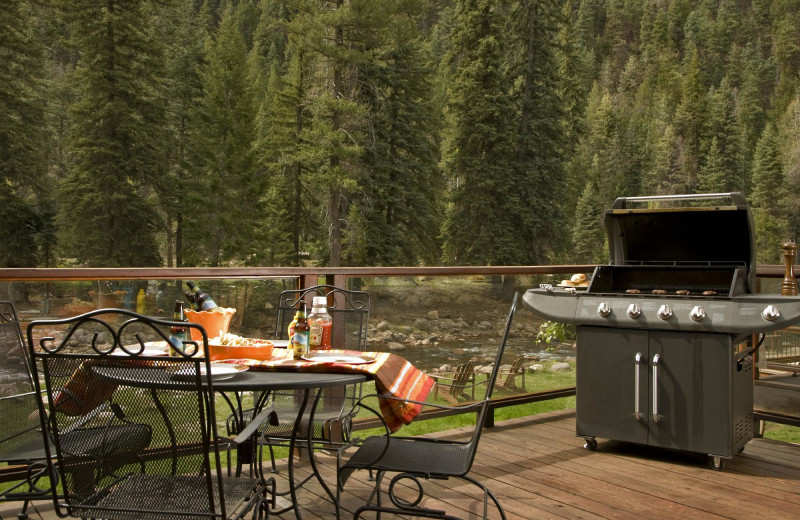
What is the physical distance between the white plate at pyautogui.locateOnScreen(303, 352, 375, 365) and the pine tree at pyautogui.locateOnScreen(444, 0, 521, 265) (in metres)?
25.0

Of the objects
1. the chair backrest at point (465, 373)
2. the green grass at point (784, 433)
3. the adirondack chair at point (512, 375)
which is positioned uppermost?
the chair backrest at point (465, 373)

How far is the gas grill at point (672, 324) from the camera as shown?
11.8 feet

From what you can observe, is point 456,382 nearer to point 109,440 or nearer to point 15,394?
point 15,394

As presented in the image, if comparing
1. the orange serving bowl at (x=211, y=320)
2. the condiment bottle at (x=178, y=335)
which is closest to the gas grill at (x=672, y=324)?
the orange serving bowl at (x=211, y=320)

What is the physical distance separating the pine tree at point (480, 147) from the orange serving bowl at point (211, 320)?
25.1 meters

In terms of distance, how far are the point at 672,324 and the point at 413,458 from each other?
1.84 metres

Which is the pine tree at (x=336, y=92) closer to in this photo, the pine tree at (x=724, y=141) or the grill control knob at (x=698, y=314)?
the grill control knob at (x=698, y=314)

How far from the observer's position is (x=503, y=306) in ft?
15.8

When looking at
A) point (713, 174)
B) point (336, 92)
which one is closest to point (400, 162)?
point (336, 92)

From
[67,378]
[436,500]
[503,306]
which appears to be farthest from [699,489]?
[67,378]

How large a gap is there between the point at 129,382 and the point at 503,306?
330cm

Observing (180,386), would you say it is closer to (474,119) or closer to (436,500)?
(436,500)

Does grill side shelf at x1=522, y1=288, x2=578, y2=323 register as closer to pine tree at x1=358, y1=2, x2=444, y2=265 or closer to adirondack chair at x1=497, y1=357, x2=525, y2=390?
adirondack chair at x1=497, y1=357, x2=525, y2=390

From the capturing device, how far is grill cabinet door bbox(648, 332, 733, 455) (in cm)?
362
